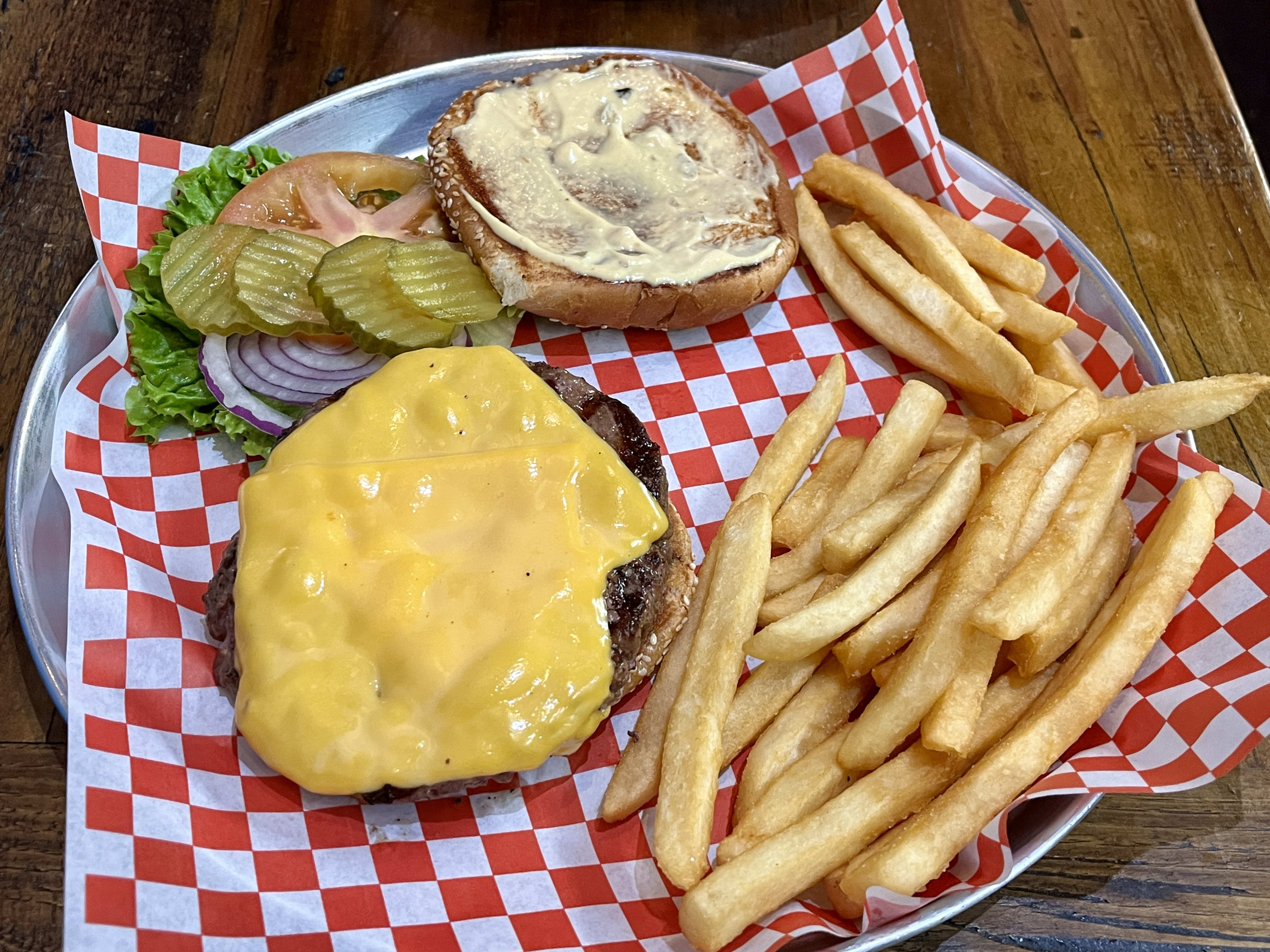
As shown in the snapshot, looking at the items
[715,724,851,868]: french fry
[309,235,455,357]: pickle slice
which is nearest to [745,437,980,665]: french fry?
[715,724,851,868]: french fry

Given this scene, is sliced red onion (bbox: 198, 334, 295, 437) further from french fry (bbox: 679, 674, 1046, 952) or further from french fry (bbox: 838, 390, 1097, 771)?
french fry (bbox: 679, 674, 1046, 952)

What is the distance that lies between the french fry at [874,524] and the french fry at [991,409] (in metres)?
0.48

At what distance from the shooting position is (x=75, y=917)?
6.00 ft

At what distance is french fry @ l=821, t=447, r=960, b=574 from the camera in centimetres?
230

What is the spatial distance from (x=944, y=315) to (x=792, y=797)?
4.74ft

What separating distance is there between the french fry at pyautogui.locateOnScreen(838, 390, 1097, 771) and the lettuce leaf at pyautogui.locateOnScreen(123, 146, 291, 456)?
1657 mm

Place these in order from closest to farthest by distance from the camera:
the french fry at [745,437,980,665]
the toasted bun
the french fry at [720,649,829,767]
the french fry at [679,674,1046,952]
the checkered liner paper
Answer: the french fry at [679,674,1046,952], the checkered liner paper, the french fry at [745,437,980,665], the french fry at [720,649,829,767], the toasted bun

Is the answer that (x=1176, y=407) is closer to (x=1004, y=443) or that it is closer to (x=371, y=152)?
(x=1004, y=443)

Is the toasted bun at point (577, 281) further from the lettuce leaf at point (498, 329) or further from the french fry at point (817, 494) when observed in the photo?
the french fry at point (817, 494)

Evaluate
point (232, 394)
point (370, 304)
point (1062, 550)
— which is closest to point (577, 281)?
point (370, 304)

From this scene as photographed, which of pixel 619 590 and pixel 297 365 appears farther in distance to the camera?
pixel 297 365

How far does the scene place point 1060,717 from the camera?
2023 millimetres

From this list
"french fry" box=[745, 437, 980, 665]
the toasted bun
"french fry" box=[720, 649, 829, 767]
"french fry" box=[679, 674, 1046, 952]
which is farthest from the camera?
the toasted bun

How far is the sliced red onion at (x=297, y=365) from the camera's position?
2.75 metres
